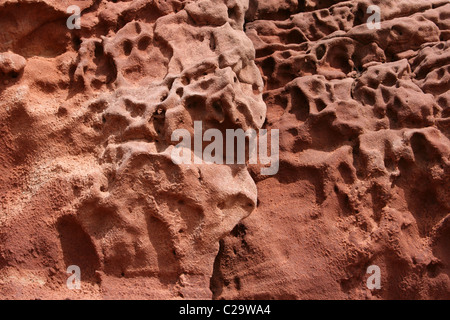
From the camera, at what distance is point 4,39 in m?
2.36

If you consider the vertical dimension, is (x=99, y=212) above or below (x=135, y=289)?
above

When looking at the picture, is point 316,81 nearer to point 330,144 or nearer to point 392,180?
point 330,144

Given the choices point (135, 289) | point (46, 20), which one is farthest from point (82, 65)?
point (135, 289)

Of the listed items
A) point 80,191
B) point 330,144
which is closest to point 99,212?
point 80,191

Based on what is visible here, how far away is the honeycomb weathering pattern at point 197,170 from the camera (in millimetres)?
2096

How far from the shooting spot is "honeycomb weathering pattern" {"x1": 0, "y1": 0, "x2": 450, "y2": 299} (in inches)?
82.5

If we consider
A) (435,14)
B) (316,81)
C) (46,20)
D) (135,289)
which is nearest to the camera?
(135,289)

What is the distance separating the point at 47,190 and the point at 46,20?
0.97m

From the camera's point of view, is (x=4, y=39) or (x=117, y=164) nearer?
(x=117, y=164)

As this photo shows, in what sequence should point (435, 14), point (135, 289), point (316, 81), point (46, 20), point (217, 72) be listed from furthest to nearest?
point (435, 14) → point (316, 81) → point (46, 20) → point (217, 72) → point (135, 289)

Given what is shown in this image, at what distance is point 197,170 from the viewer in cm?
214

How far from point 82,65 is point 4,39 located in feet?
1.41

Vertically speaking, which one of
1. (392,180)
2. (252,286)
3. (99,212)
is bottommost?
(252,286)

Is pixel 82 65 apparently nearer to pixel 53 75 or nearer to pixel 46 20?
pixel 53 75
